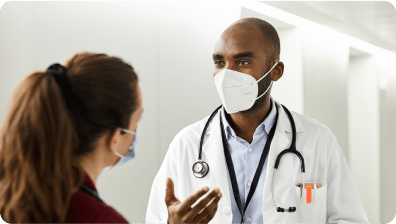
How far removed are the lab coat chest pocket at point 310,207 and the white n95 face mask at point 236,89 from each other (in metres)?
0.45

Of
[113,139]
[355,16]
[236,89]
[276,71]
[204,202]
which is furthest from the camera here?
[355,16]

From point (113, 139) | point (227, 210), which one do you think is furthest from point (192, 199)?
point (227, 210)

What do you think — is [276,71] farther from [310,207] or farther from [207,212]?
[207,212]

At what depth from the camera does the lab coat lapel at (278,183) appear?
4.84 ft

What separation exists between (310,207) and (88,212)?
1.04 m

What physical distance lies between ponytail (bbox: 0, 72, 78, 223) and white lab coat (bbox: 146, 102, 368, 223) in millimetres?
812

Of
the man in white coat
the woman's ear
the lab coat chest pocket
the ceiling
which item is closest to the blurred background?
the ceiling

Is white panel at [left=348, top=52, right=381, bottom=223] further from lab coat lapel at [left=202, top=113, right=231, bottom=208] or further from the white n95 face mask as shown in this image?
lab coat lapel at [left=202, top=113, right=231, bottom=208]

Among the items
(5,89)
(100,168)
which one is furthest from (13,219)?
(5,89)

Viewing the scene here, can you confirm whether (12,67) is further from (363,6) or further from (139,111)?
(363,6)

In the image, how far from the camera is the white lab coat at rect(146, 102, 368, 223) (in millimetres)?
1502

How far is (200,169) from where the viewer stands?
1.58 m

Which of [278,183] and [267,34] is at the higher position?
[267,34]

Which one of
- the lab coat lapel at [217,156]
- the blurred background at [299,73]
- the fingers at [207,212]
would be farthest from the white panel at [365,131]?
the fingers at [207,212]
